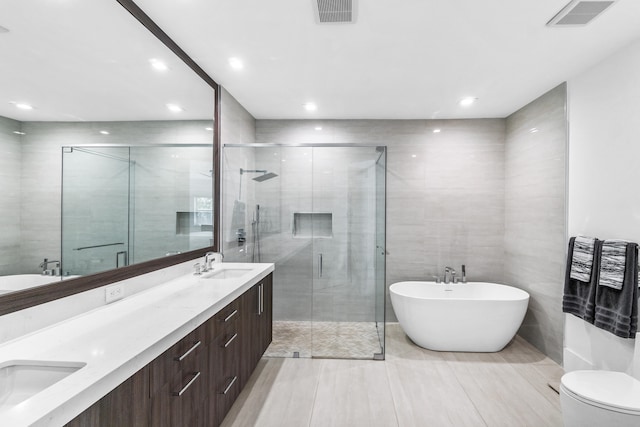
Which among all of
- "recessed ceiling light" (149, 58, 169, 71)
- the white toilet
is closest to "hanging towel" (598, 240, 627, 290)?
the white toilet

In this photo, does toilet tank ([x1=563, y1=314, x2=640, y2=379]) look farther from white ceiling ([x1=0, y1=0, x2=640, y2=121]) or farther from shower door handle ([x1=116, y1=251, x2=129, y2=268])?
shower door handle ([x1=116, y1=251, x2=129, y2=268])

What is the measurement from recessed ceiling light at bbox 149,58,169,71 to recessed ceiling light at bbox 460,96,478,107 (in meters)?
2.89

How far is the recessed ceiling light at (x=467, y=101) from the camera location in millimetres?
3439

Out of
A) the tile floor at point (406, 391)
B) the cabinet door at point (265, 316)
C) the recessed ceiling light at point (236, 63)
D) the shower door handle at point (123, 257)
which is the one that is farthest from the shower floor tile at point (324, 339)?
the recessed ceiling light at point (236, 63)

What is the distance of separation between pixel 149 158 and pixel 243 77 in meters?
1.25

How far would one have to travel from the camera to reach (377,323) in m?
3.35

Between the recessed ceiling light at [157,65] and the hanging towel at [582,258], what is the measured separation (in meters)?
3.45

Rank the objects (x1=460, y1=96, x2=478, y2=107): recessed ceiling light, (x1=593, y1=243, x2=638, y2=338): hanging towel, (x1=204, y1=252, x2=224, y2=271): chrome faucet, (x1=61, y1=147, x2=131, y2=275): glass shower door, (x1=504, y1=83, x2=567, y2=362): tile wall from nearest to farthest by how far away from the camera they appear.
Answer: (x1=61, y1=147, x2=131, y2=275): glass shower door
(x1=593, y1=243, x2=638, y2=338): hanging towel
(x1=204, y1=252, x2=224, y2=271): chrome faucet
(x1=504, y1=83, x2=567, y2=362): tile wall
(x1=460, y1=96, x2=478, y2=107): recessed ceiling light

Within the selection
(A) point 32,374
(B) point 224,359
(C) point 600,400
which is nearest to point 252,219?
(B) point 224,359

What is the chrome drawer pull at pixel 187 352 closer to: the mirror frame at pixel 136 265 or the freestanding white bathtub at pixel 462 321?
the mirror frame at pixel 136 265

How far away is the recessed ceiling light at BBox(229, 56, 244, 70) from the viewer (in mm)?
2605

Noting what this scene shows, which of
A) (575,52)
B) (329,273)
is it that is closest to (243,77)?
(329,273)

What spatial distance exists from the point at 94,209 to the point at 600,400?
286 cm

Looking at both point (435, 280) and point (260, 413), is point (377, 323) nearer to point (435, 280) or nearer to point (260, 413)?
point (435, 280)
